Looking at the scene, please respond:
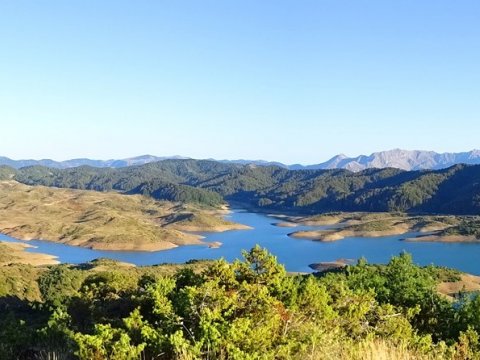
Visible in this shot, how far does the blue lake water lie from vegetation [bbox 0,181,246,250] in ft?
16.2

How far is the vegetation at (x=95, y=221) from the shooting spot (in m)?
127

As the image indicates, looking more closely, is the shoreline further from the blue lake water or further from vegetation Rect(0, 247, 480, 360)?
vegetation Rect(0, 247, 480, 360)

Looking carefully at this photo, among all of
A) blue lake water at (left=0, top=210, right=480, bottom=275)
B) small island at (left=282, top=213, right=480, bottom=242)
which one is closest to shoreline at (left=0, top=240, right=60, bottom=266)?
blue lake water at (left=0, top=210, right=480, bottom=275)

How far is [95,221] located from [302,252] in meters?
61.4

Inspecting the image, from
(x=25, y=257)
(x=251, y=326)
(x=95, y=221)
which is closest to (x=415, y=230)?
(x=95, y=221)

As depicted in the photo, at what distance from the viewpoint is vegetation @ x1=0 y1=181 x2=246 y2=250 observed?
126562 mm

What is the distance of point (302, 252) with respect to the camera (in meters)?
112

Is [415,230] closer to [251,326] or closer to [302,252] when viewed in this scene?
[302,252]

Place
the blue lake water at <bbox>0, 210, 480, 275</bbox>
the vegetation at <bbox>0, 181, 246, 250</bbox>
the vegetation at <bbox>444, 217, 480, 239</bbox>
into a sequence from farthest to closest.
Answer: the vegetation at <bbox>0, 181, 246, 250</bbox>
the vegetation at <bbox>444, 217, 480, 239</bbox>
the blue lake water at <bbox>0, 210, 480, 275</bbox>

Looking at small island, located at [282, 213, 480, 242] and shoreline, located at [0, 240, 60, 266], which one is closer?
shoreline, located at [0, 240, 60, 266]

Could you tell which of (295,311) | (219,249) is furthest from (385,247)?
(295,311)

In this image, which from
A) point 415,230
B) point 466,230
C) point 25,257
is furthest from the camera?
point 415,230

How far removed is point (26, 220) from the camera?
150125mm

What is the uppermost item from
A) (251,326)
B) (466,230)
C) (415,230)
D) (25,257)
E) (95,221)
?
(251,326)
